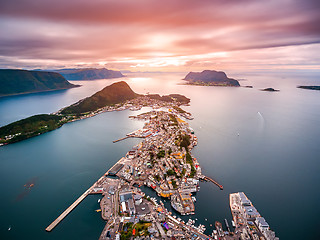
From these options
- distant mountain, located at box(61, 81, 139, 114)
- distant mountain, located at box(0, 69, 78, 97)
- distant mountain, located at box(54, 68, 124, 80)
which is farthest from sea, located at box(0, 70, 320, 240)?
distant mountain, located at box(54, 68, 124, 80)

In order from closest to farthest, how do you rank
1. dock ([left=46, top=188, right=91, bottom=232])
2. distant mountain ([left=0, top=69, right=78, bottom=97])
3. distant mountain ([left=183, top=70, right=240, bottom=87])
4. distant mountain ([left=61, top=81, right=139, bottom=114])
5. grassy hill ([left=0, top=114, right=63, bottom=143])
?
1. dock ([left=46, top=188, right=91, bottom=232])
2. grassy hill ([left=0, top=114, right=63, bottom=143])
3. distant mountain ([left=61, top=81, right=139, bottom=114])
4. distant mountain ([left=0, top=69, right=78, bottom=97])
5. distant mountain ([left=183, top=70, right=240, bottom=87])

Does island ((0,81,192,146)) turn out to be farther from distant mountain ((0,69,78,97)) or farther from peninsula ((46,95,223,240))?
distant mountain ((0,69,78,97))

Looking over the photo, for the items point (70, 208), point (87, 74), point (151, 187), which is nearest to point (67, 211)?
point (70, 208)

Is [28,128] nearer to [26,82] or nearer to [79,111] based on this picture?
[79,111]

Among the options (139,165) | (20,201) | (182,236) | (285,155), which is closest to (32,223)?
(20,201)

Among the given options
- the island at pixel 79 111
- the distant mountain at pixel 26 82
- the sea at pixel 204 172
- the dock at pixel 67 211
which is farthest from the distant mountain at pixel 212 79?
the dock at pixel 67 211

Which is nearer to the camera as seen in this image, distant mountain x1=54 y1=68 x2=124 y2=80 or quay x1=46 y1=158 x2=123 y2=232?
quay x1=46 y1=158 x2=123 y2=232

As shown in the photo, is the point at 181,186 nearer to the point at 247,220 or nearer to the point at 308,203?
the point at 247,220
